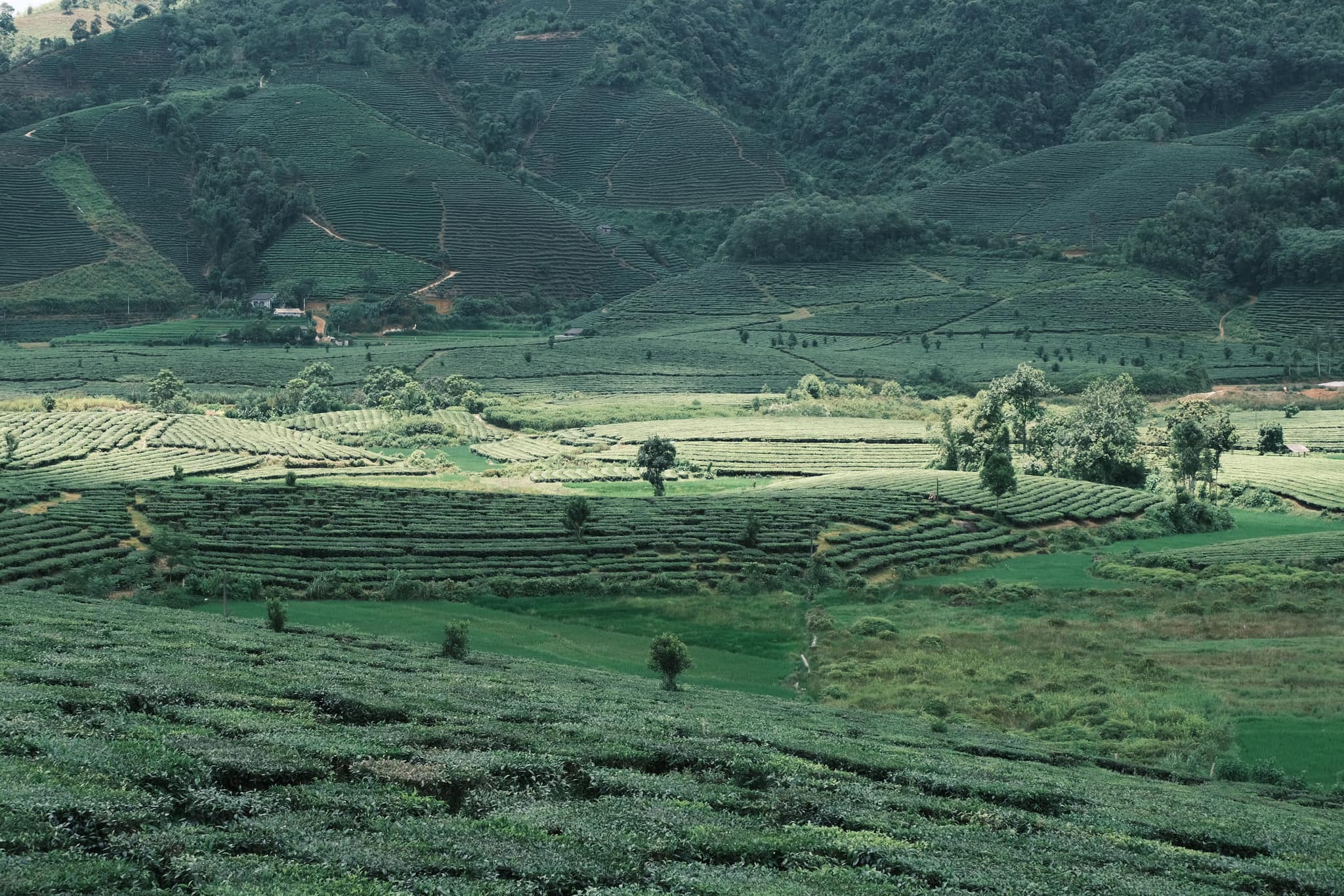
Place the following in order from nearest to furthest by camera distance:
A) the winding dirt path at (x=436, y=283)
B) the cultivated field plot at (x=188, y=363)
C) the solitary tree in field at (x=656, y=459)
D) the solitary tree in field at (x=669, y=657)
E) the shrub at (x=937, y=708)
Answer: the solitary tree in field at (x=669, y=657) < the shrub at (x=937, y=708) < the solitary tree in field at (x=656, y=459) < the cultivated field plot at (x=188, y=363) < the winding dirt path at (x=436, y=283)

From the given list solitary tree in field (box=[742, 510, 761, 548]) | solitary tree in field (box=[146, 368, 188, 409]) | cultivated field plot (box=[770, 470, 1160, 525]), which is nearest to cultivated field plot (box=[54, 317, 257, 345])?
solitary tree in field (box=[146, 368, 188, 409])

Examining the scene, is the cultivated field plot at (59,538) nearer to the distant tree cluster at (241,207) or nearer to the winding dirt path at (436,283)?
the winding dirt path at (436,283)

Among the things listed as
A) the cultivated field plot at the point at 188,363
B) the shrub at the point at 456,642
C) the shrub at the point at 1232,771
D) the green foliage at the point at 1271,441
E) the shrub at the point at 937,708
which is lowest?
the shrub at the point at 937,708

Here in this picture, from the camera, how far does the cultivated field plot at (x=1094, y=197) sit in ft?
604

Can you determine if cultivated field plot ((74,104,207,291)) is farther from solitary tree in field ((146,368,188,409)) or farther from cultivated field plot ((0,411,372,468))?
cultivated field plot ((0,411,372,468))

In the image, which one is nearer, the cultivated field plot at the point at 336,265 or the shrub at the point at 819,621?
the shrub at the point at 819,621

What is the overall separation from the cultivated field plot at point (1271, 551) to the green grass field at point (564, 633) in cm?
2683

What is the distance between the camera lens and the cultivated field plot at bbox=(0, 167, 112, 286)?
16788 cm

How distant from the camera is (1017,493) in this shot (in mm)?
82000

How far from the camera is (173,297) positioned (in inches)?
6831

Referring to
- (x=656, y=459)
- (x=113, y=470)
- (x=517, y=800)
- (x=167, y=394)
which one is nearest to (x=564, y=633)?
(x=517, y=800)

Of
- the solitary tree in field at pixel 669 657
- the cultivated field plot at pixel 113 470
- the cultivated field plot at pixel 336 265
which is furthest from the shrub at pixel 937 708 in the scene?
the cultivated field plot at pixel 336 265

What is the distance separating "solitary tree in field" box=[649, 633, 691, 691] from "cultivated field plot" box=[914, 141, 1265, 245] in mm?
158097

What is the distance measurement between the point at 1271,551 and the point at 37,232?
16138 centimetres
